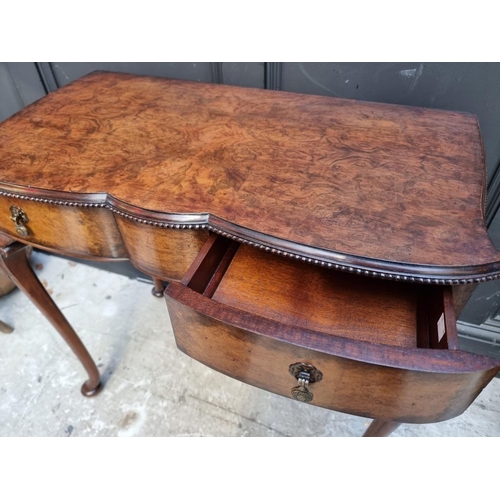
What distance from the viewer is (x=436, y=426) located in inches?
41.1

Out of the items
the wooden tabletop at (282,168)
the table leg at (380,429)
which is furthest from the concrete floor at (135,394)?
the wooden tabletop at (282,168)

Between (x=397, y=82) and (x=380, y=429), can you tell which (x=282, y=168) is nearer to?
(x=397, y=82)

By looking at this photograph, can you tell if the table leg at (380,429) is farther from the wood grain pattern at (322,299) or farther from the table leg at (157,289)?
the table leg at (157,289)

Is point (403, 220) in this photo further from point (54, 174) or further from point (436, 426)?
point (436, 426)

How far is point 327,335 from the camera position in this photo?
17.7 inches

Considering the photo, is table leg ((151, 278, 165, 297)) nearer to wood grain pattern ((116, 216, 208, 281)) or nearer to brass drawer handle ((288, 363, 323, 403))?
wood grain pattern ((116, 216, 208, 281))

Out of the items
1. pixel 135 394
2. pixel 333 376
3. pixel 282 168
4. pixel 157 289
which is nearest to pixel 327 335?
pixel 333 376

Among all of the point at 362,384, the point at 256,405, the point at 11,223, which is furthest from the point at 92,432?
the point at 362,384

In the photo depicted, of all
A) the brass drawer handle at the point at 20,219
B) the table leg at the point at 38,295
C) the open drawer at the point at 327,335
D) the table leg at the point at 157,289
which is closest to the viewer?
the open drawer at the point at 327,335

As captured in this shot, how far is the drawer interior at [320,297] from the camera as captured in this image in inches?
22.0

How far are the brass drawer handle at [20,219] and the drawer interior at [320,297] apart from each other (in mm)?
365

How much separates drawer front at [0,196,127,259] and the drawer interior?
20cm

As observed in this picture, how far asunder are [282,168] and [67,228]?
1.27 feet

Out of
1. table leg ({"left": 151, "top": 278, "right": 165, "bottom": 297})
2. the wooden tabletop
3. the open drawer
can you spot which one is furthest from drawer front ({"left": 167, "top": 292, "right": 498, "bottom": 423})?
table leg ({"left": 151, "top": 278, "right": 165, "bottom": 297})
